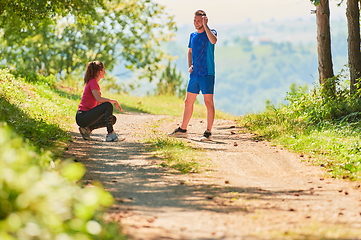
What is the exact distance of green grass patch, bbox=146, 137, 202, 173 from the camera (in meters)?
6.74

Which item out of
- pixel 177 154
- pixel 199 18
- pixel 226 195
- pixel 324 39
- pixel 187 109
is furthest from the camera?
pixel 324 39

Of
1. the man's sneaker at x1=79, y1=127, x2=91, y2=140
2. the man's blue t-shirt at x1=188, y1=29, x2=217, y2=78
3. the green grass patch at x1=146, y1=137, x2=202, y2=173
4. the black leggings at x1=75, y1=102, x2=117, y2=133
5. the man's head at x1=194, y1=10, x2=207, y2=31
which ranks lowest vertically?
the green grass patch at x1=146, y1=137, x2=202, y2=173

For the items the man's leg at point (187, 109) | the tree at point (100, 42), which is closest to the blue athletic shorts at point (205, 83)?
the man's leg at point (187, 109)

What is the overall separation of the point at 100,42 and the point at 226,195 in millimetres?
31874

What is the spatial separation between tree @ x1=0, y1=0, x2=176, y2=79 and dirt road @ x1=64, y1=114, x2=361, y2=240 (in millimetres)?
23832

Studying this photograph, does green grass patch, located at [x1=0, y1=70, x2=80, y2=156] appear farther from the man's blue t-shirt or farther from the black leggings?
the man's blue t-shirt

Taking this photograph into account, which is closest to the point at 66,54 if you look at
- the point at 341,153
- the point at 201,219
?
the point at 341,153

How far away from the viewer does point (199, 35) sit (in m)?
Result: 9.33

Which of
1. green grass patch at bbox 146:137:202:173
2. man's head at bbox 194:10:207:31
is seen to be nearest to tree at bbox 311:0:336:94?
man's head at bbox 194:10:207:31

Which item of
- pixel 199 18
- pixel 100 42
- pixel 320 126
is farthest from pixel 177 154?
pixel 100 42

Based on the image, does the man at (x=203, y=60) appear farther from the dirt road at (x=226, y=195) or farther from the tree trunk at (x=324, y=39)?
the tree trunk at (x=324, y=39)

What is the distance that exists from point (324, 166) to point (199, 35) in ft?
11.7

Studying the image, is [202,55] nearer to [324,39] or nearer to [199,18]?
[199,18]

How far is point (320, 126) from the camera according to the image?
32.4 feet
